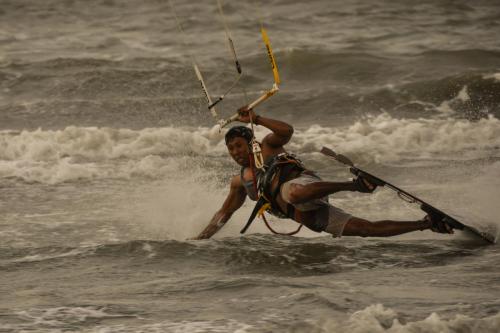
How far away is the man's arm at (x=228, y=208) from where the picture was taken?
8445 mm

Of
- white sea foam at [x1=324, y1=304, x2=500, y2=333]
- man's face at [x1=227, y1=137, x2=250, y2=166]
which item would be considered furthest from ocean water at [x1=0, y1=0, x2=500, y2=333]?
man's face at [x1=227, y1=137, x2=250, y2=166]

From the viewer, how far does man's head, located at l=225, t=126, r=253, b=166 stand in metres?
7.92

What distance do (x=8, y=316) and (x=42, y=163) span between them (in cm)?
688

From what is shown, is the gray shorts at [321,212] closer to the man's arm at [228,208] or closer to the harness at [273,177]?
the harness at [273,177]

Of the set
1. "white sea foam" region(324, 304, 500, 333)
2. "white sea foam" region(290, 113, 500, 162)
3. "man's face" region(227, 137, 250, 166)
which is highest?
"white sea foam" region(290, 113, 500, 162)

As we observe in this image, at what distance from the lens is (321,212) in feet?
26.2

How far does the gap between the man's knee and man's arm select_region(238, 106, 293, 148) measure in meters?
0.87

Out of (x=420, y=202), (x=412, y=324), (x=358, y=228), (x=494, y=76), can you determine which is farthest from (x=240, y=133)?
(x=494, y=76)

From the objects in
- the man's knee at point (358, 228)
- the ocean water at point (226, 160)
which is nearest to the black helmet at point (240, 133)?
the ocean water at point (226, 160)

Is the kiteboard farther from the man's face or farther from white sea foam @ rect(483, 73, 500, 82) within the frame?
white sea foam @ rect(483, 73, 500, 82)

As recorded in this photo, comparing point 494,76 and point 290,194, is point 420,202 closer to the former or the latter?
point 290,194

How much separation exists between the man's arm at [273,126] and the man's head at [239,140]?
7.4 inches

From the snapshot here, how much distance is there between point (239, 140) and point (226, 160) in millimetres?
5440

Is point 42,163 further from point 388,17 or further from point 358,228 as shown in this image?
point 388,17
